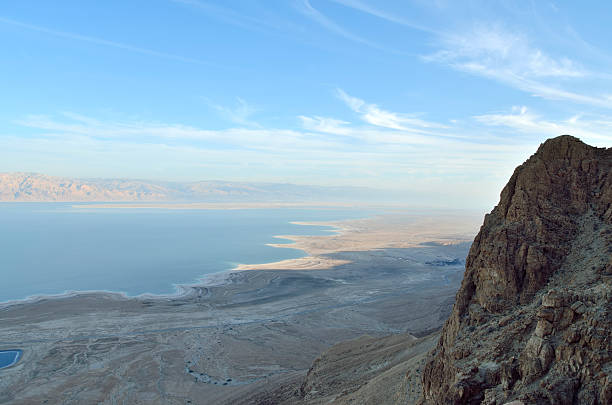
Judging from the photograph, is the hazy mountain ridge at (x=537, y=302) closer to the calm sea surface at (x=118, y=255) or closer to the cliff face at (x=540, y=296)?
the cliff face at (x=540, y=296)

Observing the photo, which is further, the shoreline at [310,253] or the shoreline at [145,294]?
the shoreline at [310,253]

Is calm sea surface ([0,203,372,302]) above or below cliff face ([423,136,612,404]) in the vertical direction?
below

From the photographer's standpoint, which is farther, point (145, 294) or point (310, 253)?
point (310, 253)

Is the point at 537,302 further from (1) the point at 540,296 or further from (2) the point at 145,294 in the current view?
(2) the point at 145,294

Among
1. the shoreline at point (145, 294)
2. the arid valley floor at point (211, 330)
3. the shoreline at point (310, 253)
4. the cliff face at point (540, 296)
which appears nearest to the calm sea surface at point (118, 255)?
A: the shoreline at point (145, 294)

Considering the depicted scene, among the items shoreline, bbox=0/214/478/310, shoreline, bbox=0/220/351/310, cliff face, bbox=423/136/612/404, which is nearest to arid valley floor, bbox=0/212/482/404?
shoreline, bbox=0/220/351/310

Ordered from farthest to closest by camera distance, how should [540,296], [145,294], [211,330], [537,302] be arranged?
[145,294] → [211,330] → [540,296] → [537,302]

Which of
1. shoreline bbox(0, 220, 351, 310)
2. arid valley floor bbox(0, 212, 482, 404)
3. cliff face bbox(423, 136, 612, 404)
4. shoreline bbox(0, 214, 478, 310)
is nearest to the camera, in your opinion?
cliff face bbox(423, 136, 612, 404)

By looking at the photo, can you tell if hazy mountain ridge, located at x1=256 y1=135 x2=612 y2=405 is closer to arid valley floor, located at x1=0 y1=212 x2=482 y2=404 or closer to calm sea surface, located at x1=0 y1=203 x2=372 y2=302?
arid valley floor, located at x1=0 y1=212 x2=482 y2=404

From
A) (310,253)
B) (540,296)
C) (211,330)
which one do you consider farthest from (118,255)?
(540,296)
